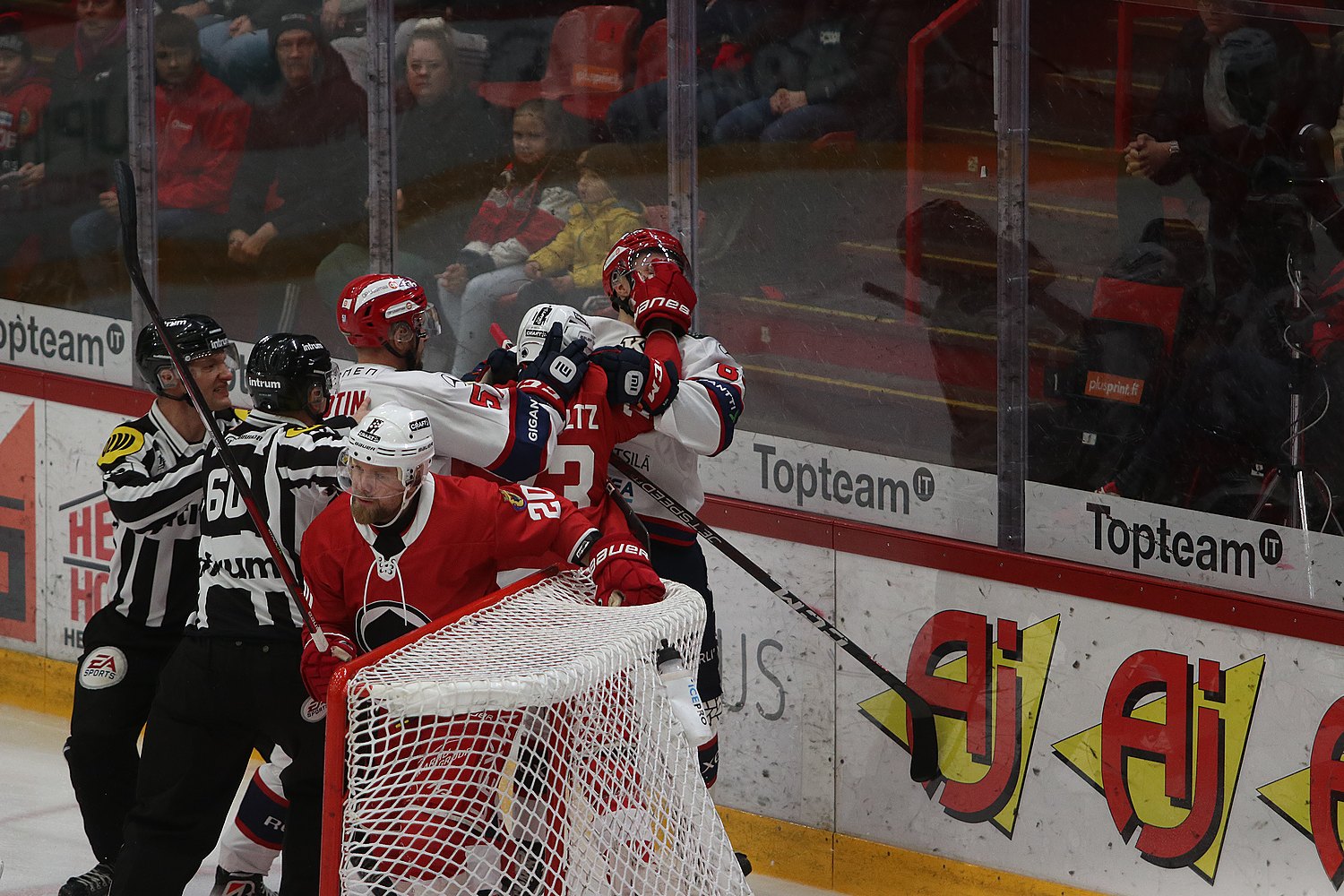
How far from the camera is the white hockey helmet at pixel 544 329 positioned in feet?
11.2

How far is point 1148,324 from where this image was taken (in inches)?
143

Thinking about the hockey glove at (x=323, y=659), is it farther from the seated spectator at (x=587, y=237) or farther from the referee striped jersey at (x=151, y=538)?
the seated spectator at (x=587, y=237)

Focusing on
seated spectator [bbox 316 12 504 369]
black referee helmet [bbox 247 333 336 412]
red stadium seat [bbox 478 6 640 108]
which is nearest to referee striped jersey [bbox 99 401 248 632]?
black referee helmet [bbox 247 333 336 412]

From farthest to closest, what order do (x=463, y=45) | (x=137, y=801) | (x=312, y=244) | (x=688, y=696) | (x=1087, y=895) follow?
(x=312, y=244), (x=463, y=45), (x=1087, y=895), (x=137, y=801), (x=688, y=696)

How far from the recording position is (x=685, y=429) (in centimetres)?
348

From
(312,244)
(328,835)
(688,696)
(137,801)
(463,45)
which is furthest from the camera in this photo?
(312,244)

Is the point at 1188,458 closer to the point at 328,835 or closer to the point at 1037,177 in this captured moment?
the point at 1037,177

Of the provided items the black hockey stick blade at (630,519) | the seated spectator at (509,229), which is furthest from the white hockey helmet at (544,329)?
the seated spectator at (509,229)

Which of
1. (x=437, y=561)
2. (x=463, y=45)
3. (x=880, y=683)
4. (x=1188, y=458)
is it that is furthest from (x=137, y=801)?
(x=463, y=45)

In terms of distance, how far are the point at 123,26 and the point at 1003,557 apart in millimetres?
3148

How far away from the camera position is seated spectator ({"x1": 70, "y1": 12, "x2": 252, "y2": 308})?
5.18 meters

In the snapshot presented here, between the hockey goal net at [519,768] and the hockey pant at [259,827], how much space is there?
2.97 feet

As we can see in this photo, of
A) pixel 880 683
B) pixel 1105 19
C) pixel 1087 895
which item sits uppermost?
pixel 1105 19

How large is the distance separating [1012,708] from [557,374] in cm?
118
